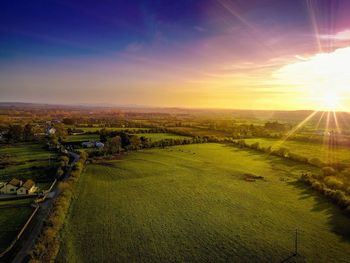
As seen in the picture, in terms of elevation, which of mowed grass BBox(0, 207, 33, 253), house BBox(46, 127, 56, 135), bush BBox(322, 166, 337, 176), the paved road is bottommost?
the paved road

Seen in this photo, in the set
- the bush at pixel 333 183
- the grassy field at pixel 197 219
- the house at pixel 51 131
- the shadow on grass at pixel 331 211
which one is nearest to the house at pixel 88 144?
the house at pixel 51 131

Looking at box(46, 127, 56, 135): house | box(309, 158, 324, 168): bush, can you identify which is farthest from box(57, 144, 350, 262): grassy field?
box(46, 127, 56, 135): house

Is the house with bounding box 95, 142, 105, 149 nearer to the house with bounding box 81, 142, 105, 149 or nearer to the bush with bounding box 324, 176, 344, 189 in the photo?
the house with bounding box 81, 142, 105, 149

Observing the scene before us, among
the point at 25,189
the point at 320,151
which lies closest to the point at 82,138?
the point at 25,189

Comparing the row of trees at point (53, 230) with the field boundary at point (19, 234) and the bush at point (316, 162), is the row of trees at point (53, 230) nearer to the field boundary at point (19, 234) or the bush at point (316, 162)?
the field boundary at point (19, 234)

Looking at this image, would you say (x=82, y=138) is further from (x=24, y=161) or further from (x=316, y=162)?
(x=316, y=162)

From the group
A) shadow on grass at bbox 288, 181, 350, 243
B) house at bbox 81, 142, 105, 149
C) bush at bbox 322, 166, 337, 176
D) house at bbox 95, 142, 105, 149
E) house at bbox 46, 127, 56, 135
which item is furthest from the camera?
house at bbox 46, 127, 56, 135

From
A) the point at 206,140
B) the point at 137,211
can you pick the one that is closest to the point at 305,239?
the point at 137,211
